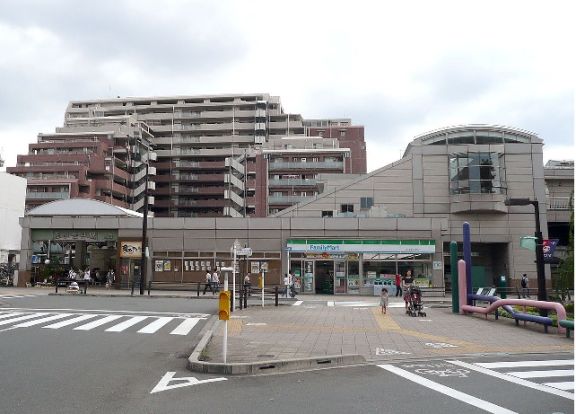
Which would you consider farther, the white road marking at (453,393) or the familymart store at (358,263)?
the familymart store at (358,263)

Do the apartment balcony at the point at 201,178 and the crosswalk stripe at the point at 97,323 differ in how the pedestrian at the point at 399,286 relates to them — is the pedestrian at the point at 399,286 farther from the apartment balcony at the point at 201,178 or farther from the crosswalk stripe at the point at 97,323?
the apartment balcony at the point at 201,178

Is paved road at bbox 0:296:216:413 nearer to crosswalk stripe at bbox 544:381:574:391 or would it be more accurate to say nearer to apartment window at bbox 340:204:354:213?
crosswalk stripe at bbox 544:381:574:391

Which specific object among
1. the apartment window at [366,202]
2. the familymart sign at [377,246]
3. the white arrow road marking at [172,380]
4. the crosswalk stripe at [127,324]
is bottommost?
the crosswalk stripe at [127,324]

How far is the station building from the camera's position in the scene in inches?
1323

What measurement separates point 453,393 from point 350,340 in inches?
204

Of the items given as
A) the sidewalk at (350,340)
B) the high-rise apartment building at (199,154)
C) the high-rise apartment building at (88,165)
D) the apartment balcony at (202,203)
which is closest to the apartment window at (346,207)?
the sidewalk at (350,340)

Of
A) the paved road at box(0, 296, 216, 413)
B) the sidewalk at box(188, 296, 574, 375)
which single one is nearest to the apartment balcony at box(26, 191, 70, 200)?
the paved road at box(0, 296, 216, 413)

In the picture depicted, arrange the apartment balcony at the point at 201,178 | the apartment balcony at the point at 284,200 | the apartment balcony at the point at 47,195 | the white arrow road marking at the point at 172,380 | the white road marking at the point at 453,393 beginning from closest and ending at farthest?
the white road marking at the point at 453,393, the white arrow road marking at the point at 172,380, the apartment balcony at the point at 284,200, the apartment balcony at the point at 47,195, the apartment balcony at the point at 201,178

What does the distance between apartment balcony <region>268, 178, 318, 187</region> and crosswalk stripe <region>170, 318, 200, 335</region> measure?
53.0 m

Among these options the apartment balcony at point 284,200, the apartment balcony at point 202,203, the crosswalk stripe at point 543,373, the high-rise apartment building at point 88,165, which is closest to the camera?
the crosswalk stripe at point 543,373

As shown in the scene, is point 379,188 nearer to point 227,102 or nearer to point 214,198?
point 214,198

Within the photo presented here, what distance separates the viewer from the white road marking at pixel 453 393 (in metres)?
6.18

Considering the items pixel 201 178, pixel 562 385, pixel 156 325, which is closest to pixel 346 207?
pixel 156 325

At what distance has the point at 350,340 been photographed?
1205cm
